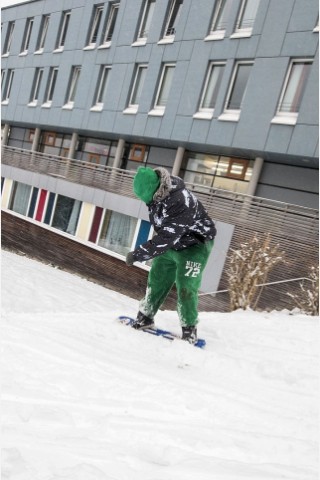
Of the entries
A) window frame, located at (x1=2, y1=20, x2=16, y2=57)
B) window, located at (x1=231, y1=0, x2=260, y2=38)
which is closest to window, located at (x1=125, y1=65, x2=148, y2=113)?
window, located at (x1=231, y1=0, x2=260, y2=38)

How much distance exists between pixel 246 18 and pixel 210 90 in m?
2.85

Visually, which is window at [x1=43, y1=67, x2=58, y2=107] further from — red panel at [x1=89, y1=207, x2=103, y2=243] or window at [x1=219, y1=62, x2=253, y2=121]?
window at [x1=219, y1=62, x2=253, y2=121]

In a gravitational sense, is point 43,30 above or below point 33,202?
above

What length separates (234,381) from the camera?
10.0ft

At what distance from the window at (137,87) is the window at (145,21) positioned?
1.20 m

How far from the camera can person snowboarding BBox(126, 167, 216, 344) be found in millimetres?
3568

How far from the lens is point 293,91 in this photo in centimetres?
1269

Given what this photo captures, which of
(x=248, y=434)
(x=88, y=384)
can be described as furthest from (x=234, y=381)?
(x=88, y=384)

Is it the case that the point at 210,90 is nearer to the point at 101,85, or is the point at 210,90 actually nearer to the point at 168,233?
the point at 101,85

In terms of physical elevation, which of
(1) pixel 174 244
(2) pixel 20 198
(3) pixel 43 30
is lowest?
(2) pixel 20 198

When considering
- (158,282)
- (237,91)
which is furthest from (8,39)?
(158,282)

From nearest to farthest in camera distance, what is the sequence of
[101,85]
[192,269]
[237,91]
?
[192,269], [237,91], [101,85]

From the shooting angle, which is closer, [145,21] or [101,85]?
[145,21]

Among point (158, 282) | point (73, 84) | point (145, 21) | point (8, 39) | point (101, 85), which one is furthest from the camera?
point (8, 39)
